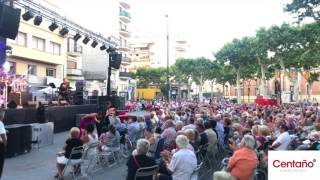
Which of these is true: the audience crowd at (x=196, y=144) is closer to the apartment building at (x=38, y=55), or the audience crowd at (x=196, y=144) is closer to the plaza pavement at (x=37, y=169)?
the plaza pavement at (x=37, y=169)

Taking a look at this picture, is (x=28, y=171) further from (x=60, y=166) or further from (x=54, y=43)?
(x=54, y=43)

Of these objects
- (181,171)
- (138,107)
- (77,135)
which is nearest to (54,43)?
(138,107)

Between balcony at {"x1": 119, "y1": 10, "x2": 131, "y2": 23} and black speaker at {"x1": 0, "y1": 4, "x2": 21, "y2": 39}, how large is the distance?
6397 cm

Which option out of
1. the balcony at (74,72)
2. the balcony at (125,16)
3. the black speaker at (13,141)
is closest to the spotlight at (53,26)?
the black speaker at (13,141)

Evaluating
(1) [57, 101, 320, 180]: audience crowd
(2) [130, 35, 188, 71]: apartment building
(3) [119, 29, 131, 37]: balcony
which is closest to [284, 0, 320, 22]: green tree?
(1) [57, 101, 320, 180]: audience crowd

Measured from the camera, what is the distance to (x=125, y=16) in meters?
80.1

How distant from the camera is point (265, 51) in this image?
4256 cm

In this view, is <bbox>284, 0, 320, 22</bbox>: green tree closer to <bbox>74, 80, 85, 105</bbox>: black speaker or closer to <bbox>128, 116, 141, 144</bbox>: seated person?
<bbox>128, 116, 141, 144</bbox>: seated person

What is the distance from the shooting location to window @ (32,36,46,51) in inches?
1706

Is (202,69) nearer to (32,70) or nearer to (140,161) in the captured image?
(32,70)

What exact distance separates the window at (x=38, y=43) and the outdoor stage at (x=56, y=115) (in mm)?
18429

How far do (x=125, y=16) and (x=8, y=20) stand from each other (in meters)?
66.1

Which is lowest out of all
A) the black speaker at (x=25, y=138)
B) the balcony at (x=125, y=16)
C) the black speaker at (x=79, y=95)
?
the black speaker at (x=25, y=138)

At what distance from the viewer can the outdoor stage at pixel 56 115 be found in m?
18.9
